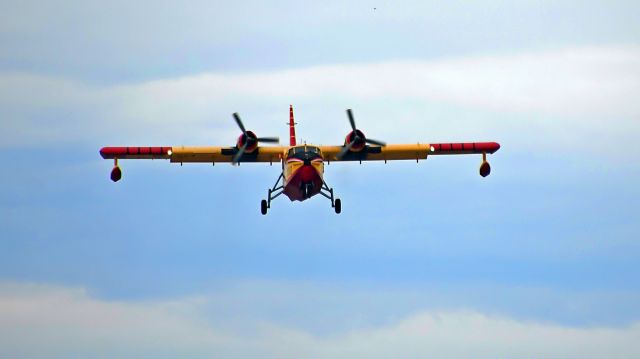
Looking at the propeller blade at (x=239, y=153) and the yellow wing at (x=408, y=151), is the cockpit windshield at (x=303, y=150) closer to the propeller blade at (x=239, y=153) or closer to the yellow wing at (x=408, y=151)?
the propeller blade at (x=239, y=153)

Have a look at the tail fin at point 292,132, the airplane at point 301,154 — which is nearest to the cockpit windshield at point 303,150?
the airplane at point 301,154

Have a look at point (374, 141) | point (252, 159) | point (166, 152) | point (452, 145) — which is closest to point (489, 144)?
point (452, 145)

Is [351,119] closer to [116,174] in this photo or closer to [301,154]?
[301,154]

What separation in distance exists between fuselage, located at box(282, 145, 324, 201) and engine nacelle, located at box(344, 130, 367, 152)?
2270 mm

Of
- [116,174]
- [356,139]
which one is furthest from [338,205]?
[116,174]

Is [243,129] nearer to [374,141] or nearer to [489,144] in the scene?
[374,141]

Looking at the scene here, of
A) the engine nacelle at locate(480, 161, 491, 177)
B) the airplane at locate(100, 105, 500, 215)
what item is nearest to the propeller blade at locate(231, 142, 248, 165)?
the airplane at locate(100, 105, 500, 215)

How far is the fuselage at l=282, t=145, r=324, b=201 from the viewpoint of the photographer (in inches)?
2490

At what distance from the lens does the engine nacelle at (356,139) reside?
66188mm

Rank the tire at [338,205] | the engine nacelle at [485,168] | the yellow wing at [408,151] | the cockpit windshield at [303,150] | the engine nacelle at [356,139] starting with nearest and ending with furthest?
the cockpit windshield at [303,150], the engine nacelle at [356,139], the tire at [338,205], the yellow wing at [408,151], the engine nacelle at [485,168]

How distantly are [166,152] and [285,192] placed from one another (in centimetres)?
778

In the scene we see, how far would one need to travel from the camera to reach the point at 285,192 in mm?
65750

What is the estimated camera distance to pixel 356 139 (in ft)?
Result: 217

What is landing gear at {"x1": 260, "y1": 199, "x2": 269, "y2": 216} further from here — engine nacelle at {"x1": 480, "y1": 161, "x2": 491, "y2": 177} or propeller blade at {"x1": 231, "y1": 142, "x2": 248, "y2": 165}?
engine nacelle at {"x1": 480, "y1": 161, "x2": 491, "y2": 177}
